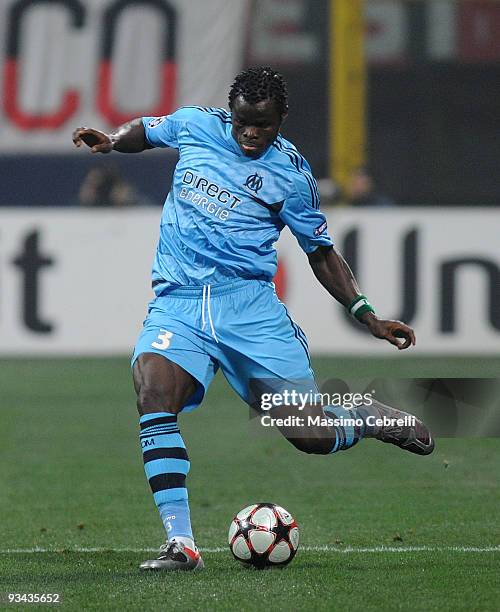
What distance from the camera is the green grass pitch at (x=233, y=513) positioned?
5367mm

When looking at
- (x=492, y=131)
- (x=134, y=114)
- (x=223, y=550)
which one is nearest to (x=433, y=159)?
(x=492, y=131)

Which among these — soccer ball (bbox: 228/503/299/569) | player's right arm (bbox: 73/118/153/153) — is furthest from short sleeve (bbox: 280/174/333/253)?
soccer ball (bbox: 228/503/299/569)

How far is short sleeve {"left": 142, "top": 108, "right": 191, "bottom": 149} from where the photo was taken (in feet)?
20.8

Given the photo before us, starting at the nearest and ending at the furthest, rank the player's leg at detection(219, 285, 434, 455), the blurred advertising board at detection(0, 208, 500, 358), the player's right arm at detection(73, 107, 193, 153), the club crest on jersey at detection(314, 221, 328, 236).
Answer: the player's leg at detection(219, 285, 434, 455) < the club crest on jersey at detection(314, 221, 328, 236) < the player's right arm at detection(73, 107, 193, 153) < the blurred advertising board at detection(0, 208, 500, 358)

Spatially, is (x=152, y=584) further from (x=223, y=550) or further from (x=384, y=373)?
(x=384, y=373)

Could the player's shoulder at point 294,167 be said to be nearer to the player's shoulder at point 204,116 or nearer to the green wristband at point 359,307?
the player's shoulder at point 204,116

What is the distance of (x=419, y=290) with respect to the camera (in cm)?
1416

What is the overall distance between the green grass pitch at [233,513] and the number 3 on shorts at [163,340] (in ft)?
2.91

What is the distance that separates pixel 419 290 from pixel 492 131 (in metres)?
12.3

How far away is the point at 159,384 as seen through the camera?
231 inches

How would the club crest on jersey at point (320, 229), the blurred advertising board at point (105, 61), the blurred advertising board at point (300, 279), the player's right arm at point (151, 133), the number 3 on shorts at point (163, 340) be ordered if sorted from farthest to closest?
the blurred advertising board at point (105, 61)
the blurred advertising board at point (300, 279)
the player's right arm at point (151, 133)
the club crest on jersey at point (320, 229)
the number 3 on shorts at point (163, 340)

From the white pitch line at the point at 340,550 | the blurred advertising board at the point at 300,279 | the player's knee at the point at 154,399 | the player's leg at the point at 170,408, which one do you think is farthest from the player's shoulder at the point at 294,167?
→ the blurred advertising board at the point at 300,279

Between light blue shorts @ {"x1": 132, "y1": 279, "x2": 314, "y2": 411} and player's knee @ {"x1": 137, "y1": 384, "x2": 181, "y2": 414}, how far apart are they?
0.53 feet

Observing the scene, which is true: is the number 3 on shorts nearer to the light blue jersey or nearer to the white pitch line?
the light blue jersey
